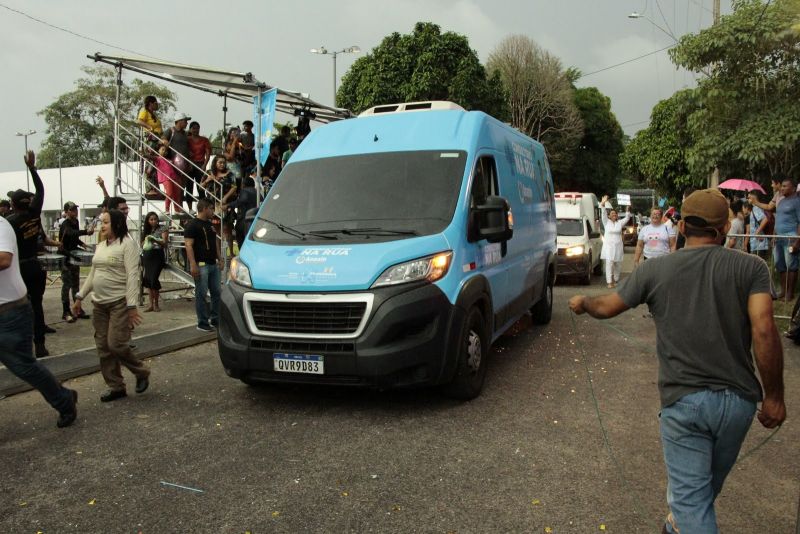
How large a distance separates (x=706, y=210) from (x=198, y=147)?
10450mm

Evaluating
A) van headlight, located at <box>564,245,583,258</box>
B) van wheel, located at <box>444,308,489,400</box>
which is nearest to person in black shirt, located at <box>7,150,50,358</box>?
van wheel, located at <box>444,308,489,400</box>

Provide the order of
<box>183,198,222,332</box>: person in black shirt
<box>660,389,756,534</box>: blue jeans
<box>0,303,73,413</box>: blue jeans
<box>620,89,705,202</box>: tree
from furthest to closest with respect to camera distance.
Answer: <box>620,89,705,202</box>: tree, <box>183,198,222,332</box>: person in black shirt, <box>0,303,73,413</box>: blue jeans, <box>660,389,756,534</box>: blue jeans

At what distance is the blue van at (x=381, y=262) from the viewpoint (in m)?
4.96

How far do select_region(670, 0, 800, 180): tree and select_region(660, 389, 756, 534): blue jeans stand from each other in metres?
13.8

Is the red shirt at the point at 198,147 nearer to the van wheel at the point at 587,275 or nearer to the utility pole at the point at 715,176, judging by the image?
the van wheel at the point at 587,275

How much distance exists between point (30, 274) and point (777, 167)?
17705 millimetres

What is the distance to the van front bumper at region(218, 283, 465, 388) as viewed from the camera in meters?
4.88

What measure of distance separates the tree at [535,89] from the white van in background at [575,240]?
2405 centimetres

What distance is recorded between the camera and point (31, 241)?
298 inches

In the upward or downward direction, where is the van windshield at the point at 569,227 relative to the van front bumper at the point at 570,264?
upward

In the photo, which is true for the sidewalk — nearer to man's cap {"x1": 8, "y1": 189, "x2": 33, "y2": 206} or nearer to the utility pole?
man's cap {"x1": 8, "y1": 189, "x2": 33, "y2": 206}

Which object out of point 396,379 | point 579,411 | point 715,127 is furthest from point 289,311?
point 715,127

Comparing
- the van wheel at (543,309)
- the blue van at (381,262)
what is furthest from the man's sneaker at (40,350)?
the van wheel at (543,309)

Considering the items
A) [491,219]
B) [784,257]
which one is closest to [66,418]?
[491,219]
